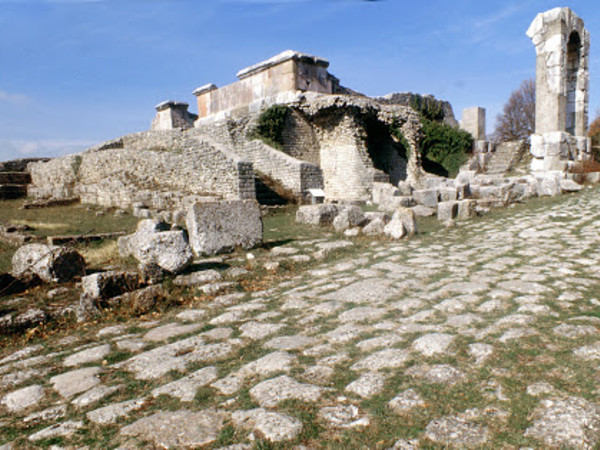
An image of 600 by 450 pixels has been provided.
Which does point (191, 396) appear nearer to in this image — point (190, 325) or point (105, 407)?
point (105, 407)

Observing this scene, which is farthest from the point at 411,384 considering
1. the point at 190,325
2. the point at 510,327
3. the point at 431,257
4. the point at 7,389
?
the point at 431,257

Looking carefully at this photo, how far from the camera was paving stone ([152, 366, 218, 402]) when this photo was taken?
8.97ft

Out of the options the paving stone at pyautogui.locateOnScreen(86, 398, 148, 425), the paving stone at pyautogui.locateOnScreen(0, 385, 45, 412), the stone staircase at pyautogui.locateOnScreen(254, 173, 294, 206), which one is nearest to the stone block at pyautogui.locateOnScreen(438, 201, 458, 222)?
the stone staircase at pyautogui.locateOnScreen(254, 173, 294, 206)

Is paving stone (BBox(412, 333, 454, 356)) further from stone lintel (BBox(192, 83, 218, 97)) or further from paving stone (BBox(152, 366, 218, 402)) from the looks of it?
stone lintel (BBox(192, 83, 218, 97))

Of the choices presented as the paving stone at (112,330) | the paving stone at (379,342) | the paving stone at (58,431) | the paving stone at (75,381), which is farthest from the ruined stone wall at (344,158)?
the paving stone at (58,431)

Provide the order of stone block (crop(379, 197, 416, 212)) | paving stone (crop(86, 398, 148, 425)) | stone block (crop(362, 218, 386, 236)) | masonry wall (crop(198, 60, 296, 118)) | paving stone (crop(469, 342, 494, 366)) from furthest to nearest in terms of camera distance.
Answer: masonry wall (crop(198, 60, 296, 118))
stone block (crop(379, 197, 416, 212))
stone block (crop(362, 218, 386, 236))
paving stone (crop(469, 342, 494, 366))
paving stone (crop(86, 398, 148, 425))

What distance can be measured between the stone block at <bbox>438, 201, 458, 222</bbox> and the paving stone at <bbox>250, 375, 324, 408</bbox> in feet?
27.1

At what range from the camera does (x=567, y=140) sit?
15.7 metres

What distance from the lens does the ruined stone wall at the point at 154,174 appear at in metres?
14.4

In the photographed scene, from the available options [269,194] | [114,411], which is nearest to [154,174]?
[269,194]

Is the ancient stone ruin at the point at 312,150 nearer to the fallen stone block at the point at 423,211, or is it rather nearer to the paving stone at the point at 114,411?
the fallen stone block at the point at 423,211

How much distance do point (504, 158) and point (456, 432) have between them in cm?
2001

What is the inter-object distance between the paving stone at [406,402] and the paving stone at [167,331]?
7.30 feet

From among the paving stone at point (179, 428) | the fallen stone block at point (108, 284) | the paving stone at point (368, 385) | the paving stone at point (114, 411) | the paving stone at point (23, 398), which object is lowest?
the paving stone at point (23, 398)
